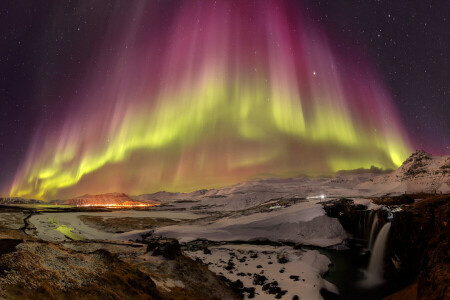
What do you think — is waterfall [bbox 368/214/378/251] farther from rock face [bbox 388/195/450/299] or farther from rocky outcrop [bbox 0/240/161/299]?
rocky outcrop [bbox 0/240/161/299]

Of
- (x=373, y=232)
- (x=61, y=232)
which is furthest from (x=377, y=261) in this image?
(x=61, y=232)

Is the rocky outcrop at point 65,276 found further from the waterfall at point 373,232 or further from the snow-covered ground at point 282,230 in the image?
the waterfall at point 373,232

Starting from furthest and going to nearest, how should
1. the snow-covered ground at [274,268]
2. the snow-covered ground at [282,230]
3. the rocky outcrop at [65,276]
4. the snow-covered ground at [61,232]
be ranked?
the snow-covered ground at [61,232] < the snow-covered ground at [282,230] < the snow-covered ground at [274,268] < the rocky outcrop at [65,276]

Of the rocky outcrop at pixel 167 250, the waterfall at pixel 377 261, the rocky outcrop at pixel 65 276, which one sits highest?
the rocky outcrop at pixel 65 276

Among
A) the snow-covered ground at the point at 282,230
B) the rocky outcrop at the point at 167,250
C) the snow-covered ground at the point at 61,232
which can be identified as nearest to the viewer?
the rocky outcrop at the point at 167,250

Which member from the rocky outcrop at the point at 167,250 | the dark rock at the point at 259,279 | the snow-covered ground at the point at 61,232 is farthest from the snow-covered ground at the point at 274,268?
the snow-covered ground at the point at 61,232

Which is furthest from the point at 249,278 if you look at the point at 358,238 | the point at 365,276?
the point at 358,238

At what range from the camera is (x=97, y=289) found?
11.3 metres

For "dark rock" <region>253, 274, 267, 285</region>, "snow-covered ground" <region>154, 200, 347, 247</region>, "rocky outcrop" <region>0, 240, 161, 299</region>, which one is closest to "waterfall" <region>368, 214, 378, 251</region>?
"snow-covered ground" <region>154, 200, 347, 247</region>

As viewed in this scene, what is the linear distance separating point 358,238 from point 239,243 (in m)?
20.9

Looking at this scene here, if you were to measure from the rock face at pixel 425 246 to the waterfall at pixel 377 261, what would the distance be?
Answer: 6.37ft

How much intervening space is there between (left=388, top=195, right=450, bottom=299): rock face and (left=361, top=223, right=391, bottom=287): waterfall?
76.5 inches

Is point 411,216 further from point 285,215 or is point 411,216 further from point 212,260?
point 285,215

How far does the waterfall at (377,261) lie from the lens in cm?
2683
